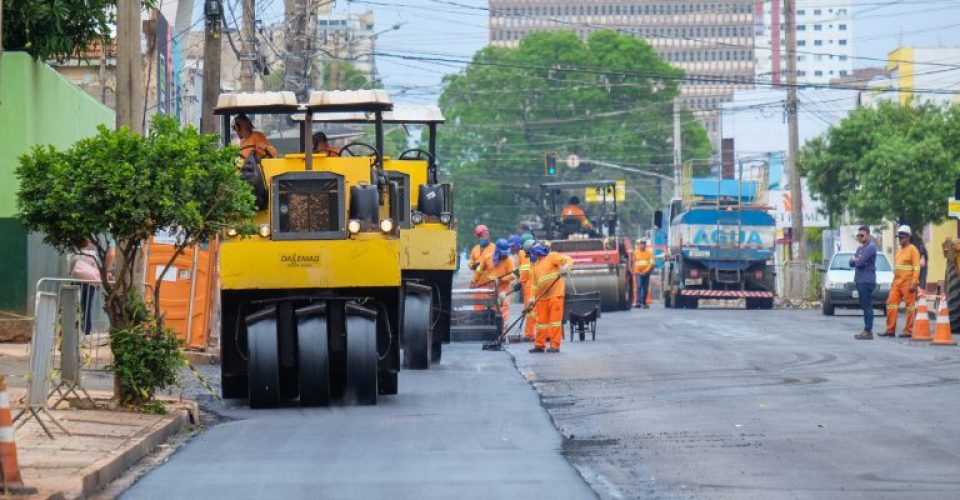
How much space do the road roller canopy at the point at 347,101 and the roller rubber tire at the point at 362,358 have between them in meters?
2.12

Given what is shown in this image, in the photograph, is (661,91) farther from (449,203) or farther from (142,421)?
(142,421)

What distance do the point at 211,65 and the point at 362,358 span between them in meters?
8.24

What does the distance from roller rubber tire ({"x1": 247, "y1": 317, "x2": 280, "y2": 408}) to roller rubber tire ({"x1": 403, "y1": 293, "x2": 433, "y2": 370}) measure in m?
4.34

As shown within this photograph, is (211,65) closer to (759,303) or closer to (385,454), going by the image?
(385,454)

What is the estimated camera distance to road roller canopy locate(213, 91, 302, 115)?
56.6 feet

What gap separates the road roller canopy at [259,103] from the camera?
17.2 metres

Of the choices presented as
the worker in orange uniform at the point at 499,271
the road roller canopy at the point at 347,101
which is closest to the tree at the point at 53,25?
the road roller canopy at the point at 347,101

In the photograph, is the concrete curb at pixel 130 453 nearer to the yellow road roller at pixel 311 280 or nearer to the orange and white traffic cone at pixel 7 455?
the orange and white traffic cone at pixel 7 455

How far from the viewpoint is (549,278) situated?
24.6 meters

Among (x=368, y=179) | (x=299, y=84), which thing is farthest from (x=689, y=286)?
(x=368, y=179)

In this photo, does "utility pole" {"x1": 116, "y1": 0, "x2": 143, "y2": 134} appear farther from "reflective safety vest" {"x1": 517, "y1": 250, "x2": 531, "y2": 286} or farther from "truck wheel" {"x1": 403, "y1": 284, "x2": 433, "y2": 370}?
"reflective safety vest" {"x1": 517, "y1": 250, "x2": 531, "y2": 286}

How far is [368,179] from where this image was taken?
1703 centimetres

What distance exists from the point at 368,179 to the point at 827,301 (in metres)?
23.3

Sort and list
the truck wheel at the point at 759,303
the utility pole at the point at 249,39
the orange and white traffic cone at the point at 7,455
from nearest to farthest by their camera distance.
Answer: the orange and white traffic cone at the point at 7,455, the utility pole at the point at 249,39, the truck wheel at the point at 759,303
